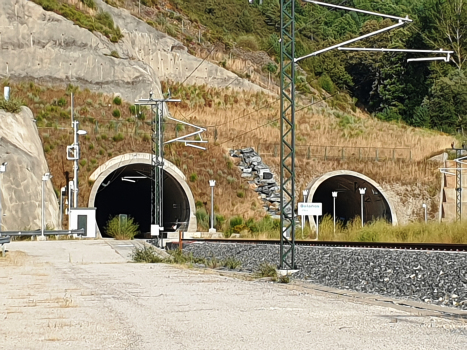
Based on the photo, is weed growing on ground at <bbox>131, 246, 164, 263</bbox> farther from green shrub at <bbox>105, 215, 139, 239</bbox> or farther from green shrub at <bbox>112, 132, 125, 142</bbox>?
green shrub at <bbox>112, 132, 125, 142</bbox>

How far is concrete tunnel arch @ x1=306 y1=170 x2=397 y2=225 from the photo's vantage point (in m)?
47.8

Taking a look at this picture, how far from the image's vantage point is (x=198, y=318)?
10.4m

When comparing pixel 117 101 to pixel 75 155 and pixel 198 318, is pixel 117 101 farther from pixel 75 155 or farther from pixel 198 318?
pixel 198 318


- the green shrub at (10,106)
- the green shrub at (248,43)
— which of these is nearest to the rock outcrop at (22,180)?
the green shrub at (10,106)

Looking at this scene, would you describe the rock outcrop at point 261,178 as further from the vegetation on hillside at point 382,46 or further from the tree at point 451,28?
the tree at point 451,28

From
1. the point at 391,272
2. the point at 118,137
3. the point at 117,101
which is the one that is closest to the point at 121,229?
the point at 118,137

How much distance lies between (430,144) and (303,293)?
45783 mm

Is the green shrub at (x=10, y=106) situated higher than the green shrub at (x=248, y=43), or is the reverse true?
the green shrub at (x=248, y=43)

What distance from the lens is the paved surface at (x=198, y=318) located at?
845cm

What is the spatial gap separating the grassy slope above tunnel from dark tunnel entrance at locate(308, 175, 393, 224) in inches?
43.8

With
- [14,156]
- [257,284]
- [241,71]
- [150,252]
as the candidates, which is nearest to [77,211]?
[14,156]

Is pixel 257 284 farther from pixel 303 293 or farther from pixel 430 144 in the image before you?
pixel 430 144

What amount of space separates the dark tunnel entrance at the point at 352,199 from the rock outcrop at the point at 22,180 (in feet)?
47.0

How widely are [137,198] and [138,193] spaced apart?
93 cm
